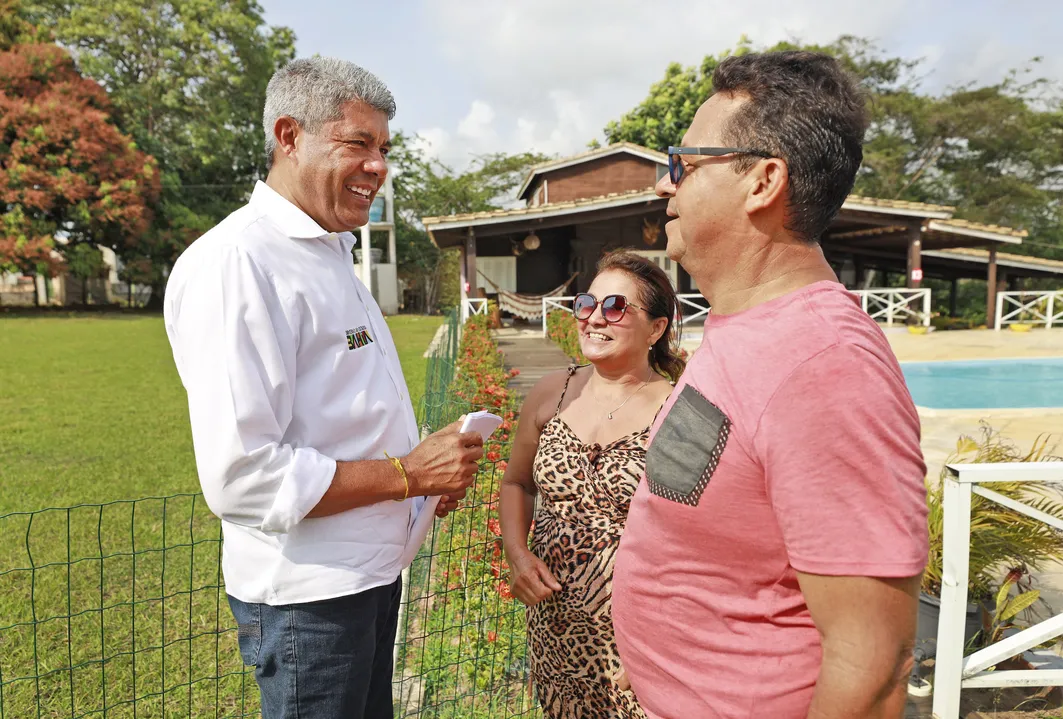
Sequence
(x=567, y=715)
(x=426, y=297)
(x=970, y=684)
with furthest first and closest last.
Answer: (x=426, y=297)
(x=970, y=684)
(x=567, y=715)

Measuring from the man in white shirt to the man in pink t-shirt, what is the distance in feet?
2.13

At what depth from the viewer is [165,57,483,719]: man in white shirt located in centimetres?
141

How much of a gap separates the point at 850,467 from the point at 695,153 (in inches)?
22.4

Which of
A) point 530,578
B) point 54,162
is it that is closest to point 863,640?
point 530,578

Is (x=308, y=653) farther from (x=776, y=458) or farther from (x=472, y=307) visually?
(x=472, y=307)

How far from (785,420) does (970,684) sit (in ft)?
6.86

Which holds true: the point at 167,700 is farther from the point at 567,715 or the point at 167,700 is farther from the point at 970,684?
the point at 970,684

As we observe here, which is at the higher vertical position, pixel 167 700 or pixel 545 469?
pixel 545 469

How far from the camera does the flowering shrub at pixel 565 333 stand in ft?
34.6

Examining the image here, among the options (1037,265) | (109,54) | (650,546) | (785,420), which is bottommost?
(650,546)

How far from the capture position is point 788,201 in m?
1.12

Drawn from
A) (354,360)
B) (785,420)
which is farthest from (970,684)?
(354,360)

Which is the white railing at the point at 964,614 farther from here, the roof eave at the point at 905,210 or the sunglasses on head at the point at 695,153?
the roof eave at the point at 905,210

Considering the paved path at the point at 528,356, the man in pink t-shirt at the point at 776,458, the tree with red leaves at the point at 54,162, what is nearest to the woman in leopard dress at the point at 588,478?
the man in pink t-shirt at the point at 776,458
